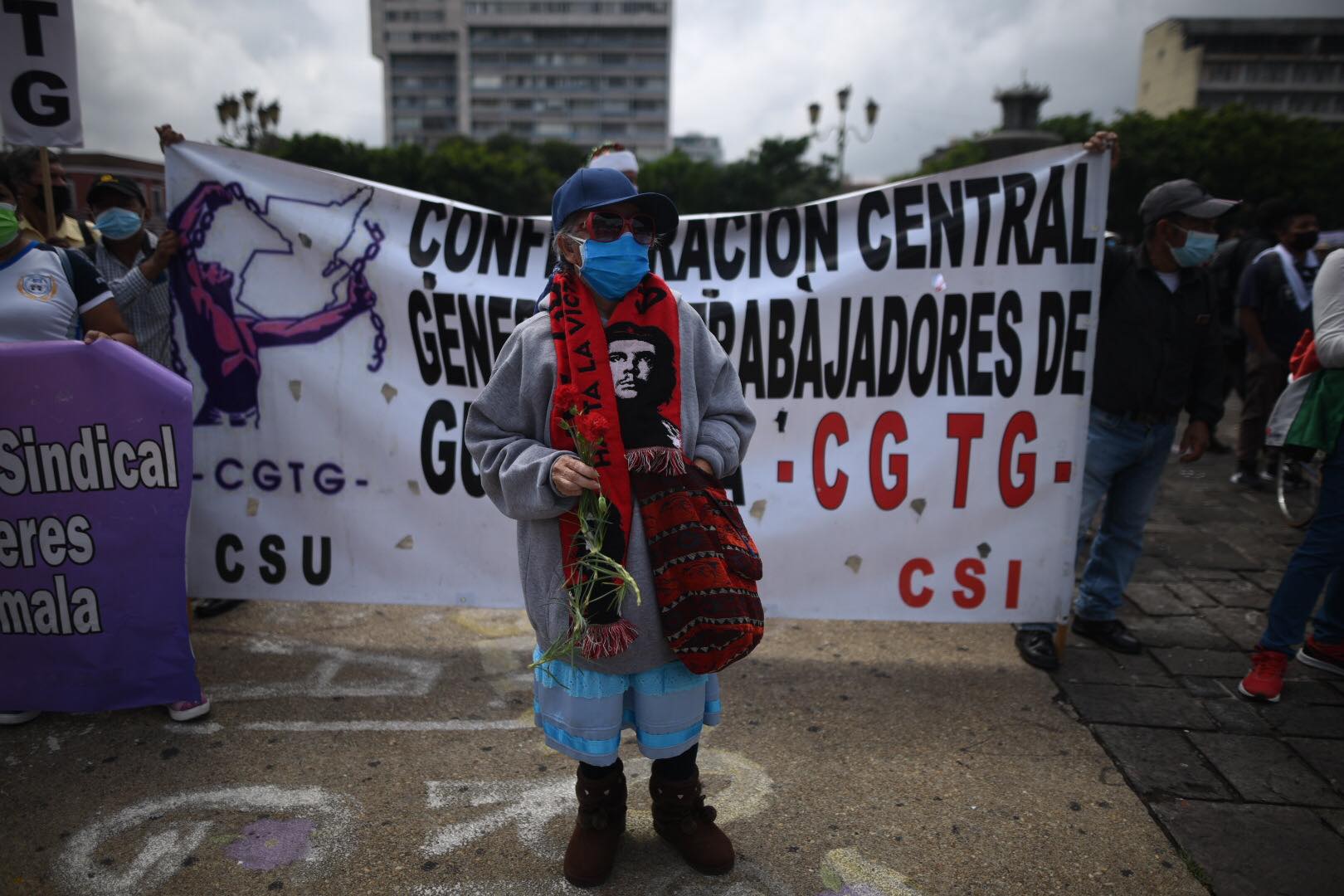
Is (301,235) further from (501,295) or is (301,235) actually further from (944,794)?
(944,794)

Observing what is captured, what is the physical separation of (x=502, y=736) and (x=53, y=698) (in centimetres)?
156

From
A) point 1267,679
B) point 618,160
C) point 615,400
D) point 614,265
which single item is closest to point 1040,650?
point 1267,679

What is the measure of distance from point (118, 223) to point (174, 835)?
2685 mm

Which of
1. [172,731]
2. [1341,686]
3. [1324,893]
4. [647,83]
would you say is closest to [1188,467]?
[1341,686]

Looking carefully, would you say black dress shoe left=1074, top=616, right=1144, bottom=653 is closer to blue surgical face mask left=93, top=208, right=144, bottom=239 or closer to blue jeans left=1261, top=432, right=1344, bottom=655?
blue jeans left=1261, top=432, right=1344, bottom=655

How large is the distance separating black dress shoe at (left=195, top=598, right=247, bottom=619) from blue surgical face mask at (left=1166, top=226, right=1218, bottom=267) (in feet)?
14.7

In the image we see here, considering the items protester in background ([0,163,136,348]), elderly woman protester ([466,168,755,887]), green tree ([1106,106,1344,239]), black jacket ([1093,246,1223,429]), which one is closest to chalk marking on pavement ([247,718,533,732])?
elderly woman protester ([466,168,755,887])

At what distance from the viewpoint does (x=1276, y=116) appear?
37.2m

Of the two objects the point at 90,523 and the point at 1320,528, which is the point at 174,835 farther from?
the point at 1320,528

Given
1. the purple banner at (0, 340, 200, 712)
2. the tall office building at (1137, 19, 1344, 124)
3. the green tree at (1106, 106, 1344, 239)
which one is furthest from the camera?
the tall office building at (1137, 19, 1344, 124)

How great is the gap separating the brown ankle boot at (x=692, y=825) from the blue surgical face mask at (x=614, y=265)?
1301 mm

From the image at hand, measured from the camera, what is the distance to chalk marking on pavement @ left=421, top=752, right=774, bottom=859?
8.18ft

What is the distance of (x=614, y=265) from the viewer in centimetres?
207

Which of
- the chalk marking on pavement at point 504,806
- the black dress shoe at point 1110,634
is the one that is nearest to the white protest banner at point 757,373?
the black dress shoe at point 1110,634
